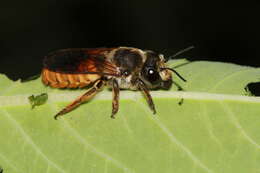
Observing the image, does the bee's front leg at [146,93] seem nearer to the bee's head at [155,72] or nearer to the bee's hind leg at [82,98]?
the bee's head at [155,72]

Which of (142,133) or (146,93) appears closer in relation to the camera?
(142,133)

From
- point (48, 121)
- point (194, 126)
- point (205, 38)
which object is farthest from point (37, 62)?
point (194, 126)

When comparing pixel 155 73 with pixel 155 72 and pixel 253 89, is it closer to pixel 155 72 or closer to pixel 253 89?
pixel 155 72

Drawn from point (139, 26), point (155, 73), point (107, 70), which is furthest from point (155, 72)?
point (139, 26)

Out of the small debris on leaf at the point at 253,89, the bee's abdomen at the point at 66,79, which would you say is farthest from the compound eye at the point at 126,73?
the small debris on leaf at the point at 253,89

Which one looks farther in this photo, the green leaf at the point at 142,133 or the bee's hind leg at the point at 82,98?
the bee's hind leg at the point at 82,98

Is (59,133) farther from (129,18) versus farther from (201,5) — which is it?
(201,5)

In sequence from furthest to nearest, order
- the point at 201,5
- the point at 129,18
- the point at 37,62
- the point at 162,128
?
the point at 201,5
the point at 129,18
the point at 37,62
the point at 162,128
